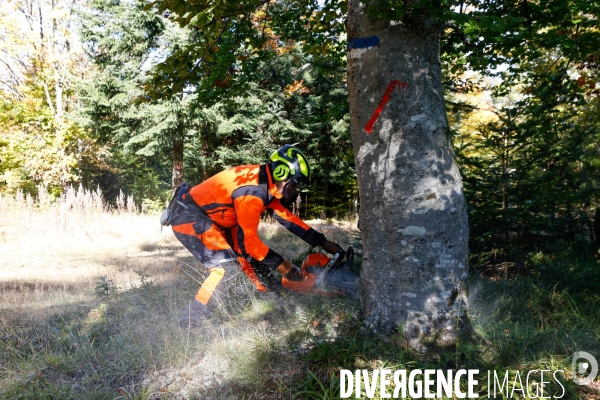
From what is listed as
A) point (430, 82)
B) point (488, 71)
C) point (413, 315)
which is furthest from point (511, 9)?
point (413, 315)

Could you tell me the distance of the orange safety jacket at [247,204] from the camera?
3.58 metres

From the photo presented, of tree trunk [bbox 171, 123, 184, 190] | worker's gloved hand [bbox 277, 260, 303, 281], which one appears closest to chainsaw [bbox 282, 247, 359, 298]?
worker's gloved hand [bbox 277, 260, 303, 281]

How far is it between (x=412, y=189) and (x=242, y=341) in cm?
189

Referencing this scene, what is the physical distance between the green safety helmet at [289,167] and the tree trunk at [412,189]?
0.83m

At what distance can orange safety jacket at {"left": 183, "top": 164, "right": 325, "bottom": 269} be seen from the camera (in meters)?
3.58

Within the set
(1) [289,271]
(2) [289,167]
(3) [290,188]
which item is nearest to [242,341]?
(1) [289,271]

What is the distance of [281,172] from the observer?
3.72m

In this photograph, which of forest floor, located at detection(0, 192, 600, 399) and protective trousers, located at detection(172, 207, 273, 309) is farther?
protective trousers, located at detection(172, 207, 273, 309)

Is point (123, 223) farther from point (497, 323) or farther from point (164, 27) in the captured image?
point (497, 323)

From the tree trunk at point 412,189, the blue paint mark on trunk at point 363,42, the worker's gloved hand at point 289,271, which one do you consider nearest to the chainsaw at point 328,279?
the worker's gloved hand at point 289,271

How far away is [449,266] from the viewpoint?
297 cm

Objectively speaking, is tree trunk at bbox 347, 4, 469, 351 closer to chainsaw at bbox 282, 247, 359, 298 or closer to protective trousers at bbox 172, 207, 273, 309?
chainsaw at bbox 282, 247, 359, 298

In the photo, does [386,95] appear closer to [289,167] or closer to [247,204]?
[289,167]

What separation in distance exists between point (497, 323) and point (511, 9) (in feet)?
12.6
